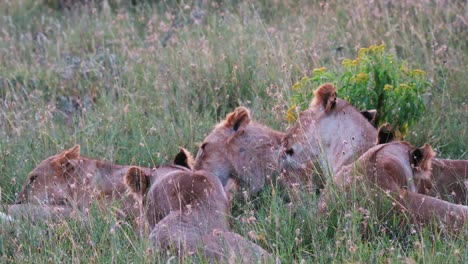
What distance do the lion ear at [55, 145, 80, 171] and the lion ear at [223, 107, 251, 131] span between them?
1.16 m

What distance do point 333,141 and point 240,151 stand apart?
87cm

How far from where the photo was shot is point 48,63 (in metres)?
9.82

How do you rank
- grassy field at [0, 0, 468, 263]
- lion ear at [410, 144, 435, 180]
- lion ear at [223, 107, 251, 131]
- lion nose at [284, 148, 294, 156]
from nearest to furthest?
grassy field at [0, 0, 468, 263]
lion ear at [410, 144, 435, 180]
lion nose at [284, 148, 294, 156]
lion ear at [223, 107, 251, 131]

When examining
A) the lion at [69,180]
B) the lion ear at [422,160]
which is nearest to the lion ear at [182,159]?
the lion at [69,180]

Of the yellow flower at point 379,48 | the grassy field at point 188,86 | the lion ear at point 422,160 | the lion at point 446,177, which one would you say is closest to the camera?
the grassy field at point 188,86

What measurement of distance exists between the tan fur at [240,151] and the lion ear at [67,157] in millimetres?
891

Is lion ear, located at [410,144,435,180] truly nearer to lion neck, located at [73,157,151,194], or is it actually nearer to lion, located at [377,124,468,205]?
lion, located at [377,124,468,205]

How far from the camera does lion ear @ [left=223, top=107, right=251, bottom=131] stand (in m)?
7.35

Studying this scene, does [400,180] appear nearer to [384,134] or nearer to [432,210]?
[432,210]

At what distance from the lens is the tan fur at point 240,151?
7094mm

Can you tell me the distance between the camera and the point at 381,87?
7.20 metres

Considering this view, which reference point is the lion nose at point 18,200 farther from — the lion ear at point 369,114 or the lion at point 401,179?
the lion ear at point 369,114

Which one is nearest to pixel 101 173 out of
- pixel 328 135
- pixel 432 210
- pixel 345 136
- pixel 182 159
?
pixel 182 159

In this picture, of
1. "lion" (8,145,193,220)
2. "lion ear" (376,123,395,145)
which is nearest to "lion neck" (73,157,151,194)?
"lion" (8,145,193,220)
